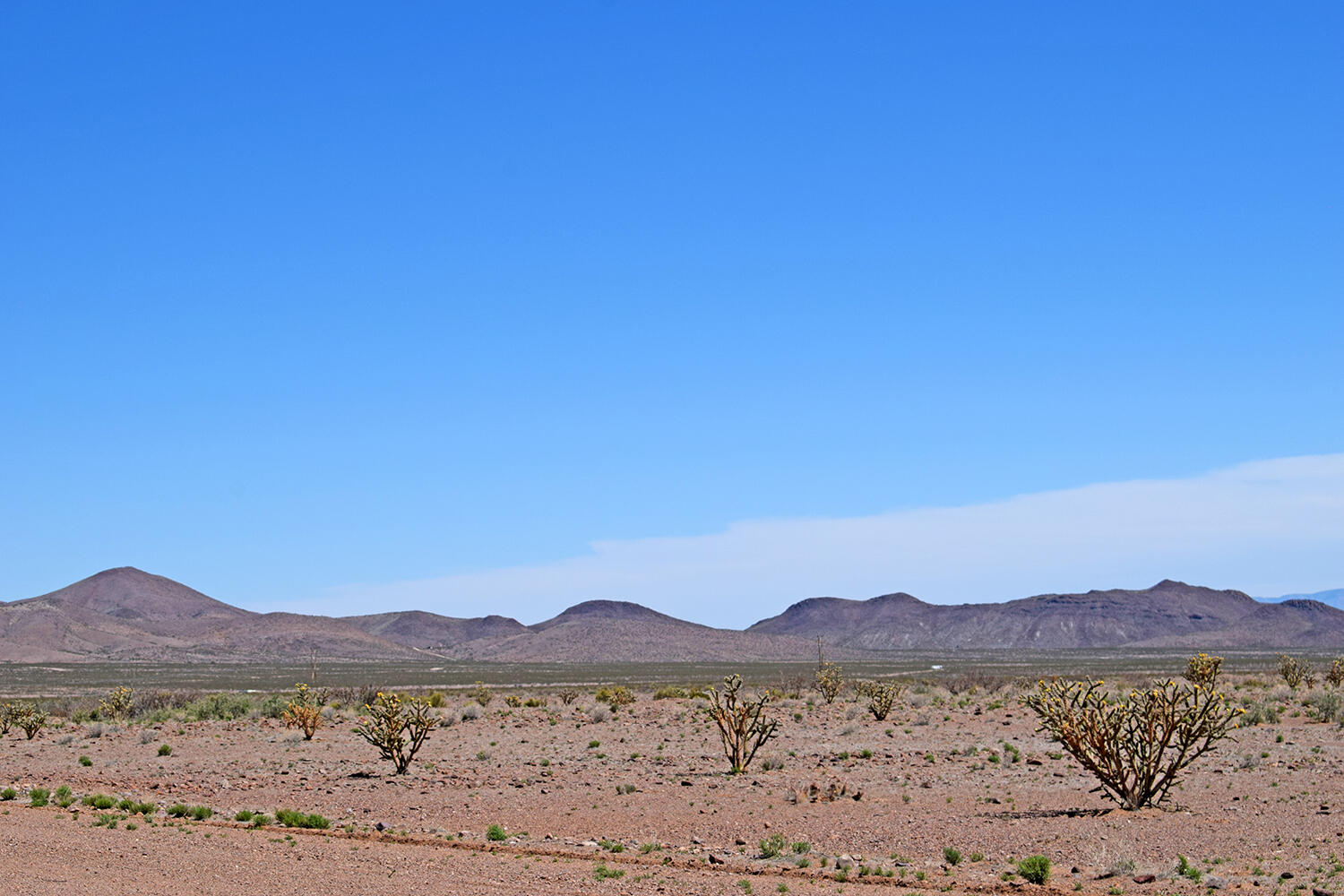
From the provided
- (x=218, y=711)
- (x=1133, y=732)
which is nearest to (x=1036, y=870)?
(x=1133, y=732)

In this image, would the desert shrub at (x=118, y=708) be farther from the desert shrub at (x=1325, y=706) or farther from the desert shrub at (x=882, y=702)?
the desert shrub at (x=1325, y=706)

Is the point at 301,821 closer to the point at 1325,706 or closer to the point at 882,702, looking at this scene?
the point at 882,702

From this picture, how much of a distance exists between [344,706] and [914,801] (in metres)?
29.7

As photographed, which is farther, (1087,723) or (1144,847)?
(1087,723)

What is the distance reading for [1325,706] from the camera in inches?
1347

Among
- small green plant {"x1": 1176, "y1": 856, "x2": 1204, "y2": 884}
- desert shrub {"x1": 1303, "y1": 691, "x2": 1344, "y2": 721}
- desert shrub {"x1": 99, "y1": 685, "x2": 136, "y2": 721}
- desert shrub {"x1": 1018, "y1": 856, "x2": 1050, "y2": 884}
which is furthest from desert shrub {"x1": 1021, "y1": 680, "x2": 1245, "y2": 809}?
desert shrub {"x1": 99, "y1": 685, "x2": 136, "y2": 721}

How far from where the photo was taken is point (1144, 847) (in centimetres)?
1554

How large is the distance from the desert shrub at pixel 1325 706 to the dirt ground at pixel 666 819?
2170 mm

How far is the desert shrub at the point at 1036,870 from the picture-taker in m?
13.5

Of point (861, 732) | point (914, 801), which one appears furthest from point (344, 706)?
point (914, 801)

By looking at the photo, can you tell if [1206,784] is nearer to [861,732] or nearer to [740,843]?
[740,843]

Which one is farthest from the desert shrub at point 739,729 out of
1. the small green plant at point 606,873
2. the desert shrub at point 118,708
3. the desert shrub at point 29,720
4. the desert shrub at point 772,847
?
the desert shrub at point 118,708

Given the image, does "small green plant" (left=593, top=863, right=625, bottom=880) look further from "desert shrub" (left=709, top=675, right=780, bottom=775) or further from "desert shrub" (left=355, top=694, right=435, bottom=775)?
"desert shrub" (left=355, top=694, right=435, bottom=775)

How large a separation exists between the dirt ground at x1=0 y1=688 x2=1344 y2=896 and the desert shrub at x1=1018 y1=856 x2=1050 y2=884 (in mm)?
137
